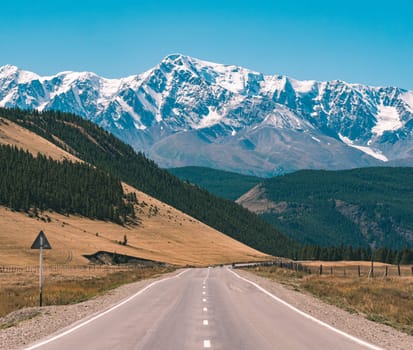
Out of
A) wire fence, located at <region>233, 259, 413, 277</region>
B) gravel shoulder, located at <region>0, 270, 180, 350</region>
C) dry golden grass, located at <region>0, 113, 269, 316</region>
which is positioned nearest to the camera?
gravel shoulder, located at <region>0, 270, 180, 350</region>

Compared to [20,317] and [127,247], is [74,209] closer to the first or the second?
[127,247]

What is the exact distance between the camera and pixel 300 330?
23125 mm

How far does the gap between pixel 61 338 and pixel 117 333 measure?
81.1 inches

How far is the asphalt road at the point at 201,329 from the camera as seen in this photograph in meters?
19.6

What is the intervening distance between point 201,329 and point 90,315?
7022 mm

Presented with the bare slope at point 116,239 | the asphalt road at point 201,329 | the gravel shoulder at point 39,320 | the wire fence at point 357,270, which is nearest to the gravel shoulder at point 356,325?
the asphalt road at point 201,329

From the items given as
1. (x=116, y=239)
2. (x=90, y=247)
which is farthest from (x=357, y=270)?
(x=116, y=239)

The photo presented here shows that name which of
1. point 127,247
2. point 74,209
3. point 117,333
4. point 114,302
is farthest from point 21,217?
point 117,333

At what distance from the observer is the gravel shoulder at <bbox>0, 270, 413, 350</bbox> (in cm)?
2088

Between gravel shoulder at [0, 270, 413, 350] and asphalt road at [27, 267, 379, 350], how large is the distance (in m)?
0.73

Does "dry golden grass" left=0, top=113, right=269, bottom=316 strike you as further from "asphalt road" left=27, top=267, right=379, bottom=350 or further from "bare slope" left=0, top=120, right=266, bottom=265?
"asphalt road" left=27, top=267, right=379, bottom=350

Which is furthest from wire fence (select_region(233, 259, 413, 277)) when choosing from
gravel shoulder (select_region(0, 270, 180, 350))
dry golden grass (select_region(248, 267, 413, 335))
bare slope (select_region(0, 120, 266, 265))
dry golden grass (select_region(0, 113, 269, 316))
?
gravel shoulder (select_region(0, 270, 180, 350))

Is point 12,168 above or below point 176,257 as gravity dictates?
above

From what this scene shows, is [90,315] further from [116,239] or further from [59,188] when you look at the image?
[59,188]
